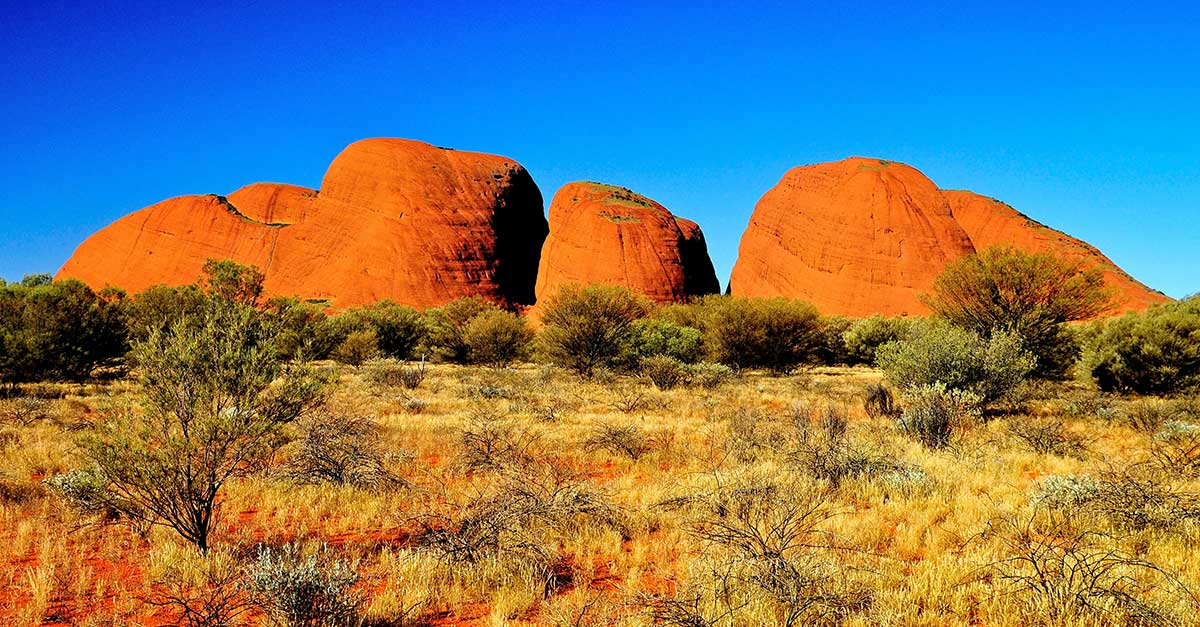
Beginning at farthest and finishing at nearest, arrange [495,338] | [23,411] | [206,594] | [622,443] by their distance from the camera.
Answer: [495,338] < [23,411] < [622,443] < [206,594]

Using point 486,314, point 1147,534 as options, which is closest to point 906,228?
point 486,314

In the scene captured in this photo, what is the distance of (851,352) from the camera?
95.7ft

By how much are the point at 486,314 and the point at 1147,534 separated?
25923 millimetres

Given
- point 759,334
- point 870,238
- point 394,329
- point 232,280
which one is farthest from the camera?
point 870,238

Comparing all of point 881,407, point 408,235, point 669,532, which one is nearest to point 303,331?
point 881,407

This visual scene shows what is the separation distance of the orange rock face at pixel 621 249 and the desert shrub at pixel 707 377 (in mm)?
25908

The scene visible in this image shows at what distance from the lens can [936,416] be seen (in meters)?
8.36

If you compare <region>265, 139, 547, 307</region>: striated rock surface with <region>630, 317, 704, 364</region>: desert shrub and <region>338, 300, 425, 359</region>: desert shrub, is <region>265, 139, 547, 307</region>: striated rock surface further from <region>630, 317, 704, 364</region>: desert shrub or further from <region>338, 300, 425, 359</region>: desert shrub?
<region>630, 317, 704, 364</region>: desert shrub

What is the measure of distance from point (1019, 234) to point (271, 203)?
76529 mm

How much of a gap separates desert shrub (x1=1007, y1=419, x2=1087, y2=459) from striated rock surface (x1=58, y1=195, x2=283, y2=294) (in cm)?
6121

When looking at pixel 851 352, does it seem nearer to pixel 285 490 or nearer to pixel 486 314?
pixel 486 314

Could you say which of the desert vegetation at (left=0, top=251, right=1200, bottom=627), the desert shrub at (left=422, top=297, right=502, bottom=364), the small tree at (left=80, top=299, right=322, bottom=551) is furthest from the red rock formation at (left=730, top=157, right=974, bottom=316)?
the small tree at (left=80, top=299, right=322, bottom=551)

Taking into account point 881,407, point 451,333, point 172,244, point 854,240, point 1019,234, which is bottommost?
point 881,407

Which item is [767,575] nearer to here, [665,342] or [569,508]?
[569,508]
